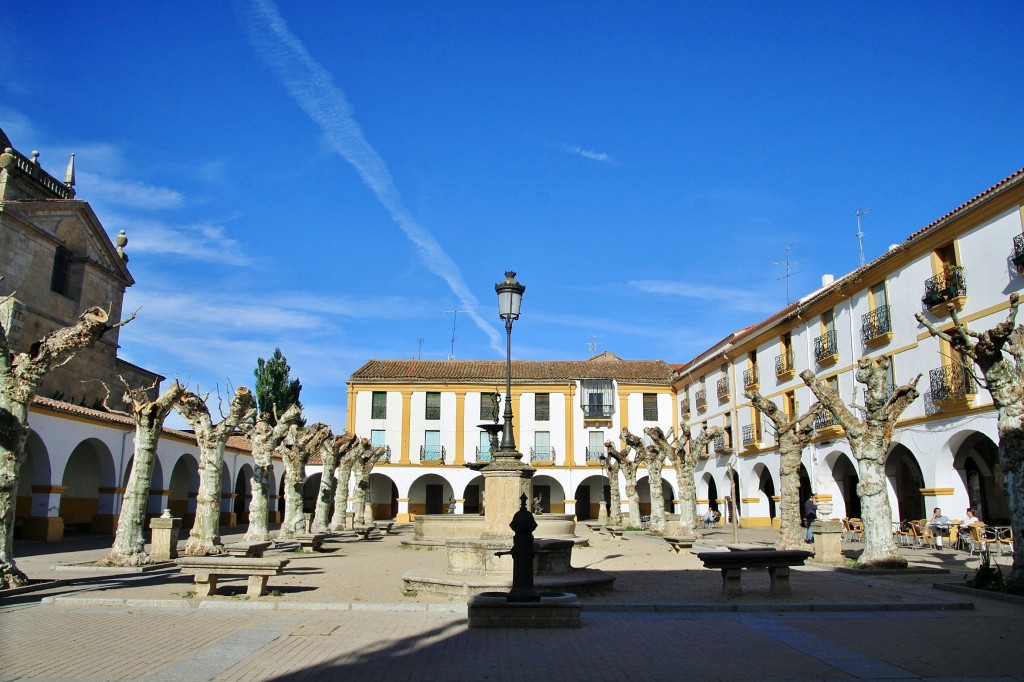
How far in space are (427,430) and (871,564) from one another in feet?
116

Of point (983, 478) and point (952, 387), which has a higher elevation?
point (952, 387)

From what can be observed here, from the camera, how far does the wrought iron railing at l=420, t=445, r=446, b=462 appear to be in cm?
4703

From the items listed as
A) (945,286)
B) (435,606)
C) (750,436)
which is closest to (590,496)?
(750,436)

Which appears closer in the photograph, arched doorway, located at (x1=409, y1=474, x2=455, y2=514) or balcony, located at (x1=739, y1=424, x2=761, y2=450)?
balcony, located at (x1=739, y1=424, x2=761, y2=450)

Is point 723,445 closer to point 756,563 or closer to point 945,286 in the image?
point 945,286

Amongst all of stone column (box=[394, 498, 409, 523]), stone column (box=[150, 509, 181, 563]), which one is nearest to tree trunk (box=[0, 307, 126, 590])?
stone column (box=[150, 509, 181, 563])

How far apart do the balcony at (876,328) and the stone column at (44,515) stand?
25877mm

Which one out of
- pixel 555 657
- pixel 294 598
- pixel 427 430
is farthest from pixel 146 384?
pixel 555 657

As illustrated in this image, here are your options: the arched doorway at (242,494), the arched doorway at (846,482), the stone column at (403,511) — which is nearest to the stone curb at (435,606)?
the arched doorway at (846,482)

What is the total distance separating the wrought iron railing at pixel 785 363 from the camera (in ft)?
102

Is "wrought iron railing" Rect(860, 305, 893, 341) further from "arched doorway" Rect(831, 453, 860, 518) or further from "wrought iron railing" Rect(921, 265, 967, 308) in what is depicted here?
"arched doorway" Rect(831, 453, 860, 518)

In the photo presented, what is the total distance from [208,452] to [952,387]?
1977 centimetres

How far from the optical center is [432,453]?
155 ft

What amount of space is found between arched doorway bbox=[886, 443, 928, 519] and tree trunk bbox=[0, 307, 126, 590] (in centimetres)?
2406
